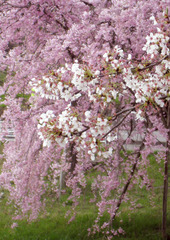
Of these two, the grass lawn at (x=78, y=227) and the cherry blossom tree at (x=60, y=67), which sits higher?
the cherry blossom tree at (x=60, y=67)

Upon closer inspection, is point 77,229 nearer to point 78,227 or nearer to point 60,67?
point 78,227

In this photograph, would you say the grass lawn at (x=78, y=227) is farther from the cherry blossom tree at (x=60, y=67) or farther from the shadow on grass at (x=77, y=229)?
the cherry blossom tree at (x=60, y=67)

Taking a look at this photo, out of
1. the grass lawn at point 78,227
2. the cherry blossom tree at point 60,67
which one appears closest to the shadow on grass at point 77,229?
the grass lawn at point 78,227

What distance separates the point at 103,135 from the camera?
2326 mm

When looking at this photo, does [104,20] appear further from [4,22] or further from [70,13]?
[4,22]

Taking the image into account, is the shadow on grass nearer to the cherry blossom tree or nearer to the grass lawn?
the grass lawn

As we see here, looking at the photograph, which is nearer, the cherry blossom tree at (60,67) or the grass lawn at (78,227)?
the cherry blossom tree at (60,67)

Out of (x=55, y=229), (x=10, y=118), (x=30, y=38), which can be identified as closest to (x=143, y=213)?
(x=55, y=229)

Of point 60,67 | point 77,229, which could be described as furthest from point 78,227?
point 60,67

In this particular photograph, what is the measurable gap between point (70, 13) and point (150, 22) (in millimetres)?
1423

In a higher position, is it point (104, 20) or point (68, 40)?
point (104, 20)

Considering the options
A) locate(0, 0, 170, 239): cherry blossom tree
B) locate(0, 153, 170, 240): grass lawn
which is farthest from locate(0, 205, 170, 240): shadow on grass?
locate(0, 0, 170, 239): cherry blossom tree

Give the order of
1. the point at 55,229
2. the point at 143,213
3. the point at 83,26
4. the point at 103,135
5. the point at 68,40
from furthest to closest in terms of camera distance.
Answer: the point at 143,213 < the point at 55,229 < the point at 83,26 < the point at 68,40 < the point at 103,135

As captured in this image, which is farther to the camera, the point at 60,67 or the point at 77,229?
the point at 77,229
